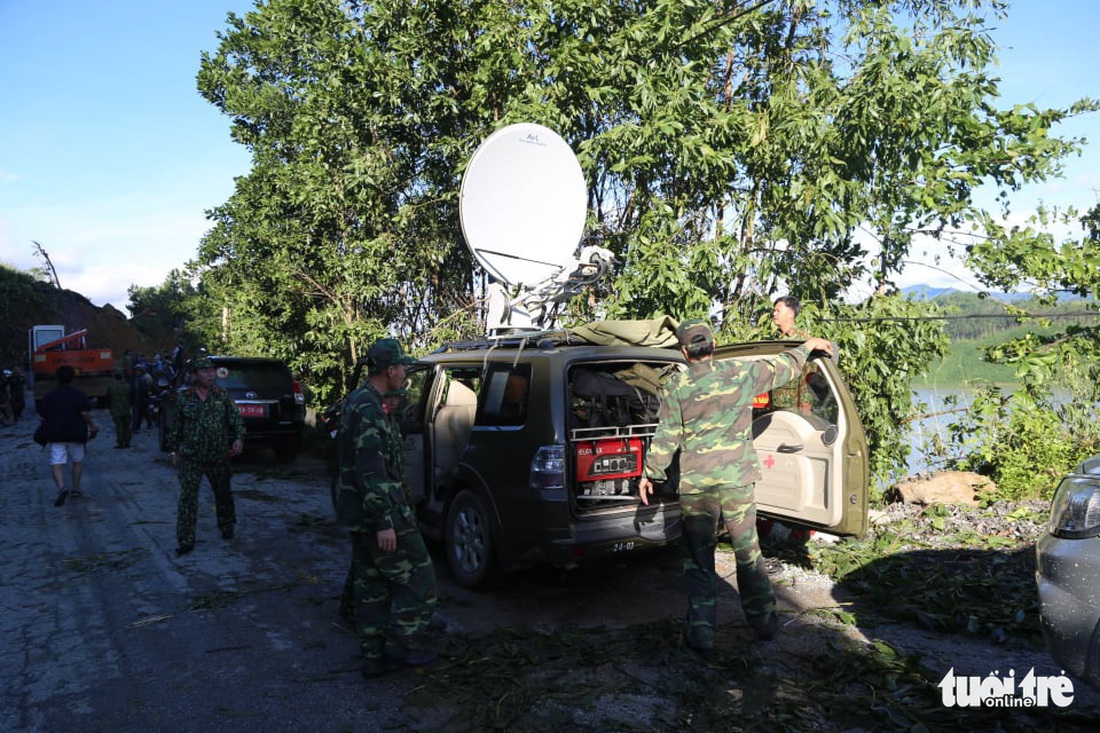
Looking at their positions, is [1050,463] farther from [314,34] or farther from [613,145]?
[314,34]

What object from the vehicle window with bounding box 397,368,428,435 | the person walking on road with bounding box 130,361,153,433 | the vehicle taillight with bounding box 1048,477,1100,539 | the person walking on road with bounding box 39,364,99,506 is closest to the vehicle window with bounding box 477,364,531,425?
the vehicle window with bounding box 397,368,428,435

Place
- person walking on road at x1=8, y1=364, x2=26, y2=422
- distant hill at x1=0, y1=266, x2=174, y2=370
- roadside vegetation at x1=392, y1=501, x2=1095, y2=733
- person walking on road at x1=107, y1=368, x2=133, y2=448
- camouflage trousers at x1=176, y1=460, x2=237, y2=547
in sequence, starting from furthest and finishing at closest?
distant hill at x1=0, y1=266, x2=174, y2=370 → person walking on road at x1=8, y1=364, x2=26, y2=422 → person walking on road at x1=107, y1=368, x2=133, y2=448 → camouflage trousers at x1=176, y1=460, x2=237, y2=547 → roadside vegetation at x1=392, y1=501, x2=1095, y2=733

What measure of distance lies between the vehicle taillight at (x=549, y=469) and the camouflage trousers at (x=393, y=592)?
0.98m

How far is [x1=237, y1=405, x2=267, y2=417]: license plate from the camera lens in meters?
11.7

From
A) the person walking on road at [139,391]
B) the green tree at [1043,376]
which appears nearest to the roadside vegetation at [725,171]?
the green tree at [1043,376]

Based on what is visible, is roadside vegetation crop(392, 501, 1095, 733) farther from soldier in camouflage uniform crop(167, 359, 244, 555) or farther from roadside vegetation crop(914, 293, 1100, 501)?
soldier in camouflage uniform crop(167, 359, 244, 555)

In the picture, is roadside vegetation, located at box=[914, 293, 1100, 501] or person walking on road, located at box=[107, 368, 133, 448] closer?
roadside vegetation, located at box=[914, 293, 1100, 501]

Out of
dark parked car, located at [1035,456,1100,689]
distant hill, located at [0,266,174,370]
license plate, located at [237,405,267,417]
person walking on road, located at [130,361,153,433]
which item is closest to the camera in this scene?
dark parked car, located at [1035,456,1100,689]

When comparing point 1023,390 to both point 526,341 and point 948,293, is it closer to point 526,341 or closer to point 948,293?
point 948,293

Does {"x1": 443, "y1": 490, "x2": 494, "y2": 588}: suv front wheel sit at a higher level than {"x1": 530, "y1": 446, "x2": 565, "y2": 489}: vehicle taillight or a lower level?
lower

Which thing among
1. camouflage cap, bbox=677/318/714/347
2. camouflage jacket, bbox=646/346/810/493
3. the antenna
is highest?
the antenna

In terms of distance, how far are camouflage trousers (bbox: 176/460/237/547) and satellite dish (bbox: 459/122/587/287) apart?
3192mm

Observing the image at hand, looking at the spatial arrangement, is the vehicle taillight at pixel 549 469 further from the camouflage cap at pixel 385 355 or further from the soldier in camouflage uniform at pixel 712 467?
the camouflage cap at pixel 385 355

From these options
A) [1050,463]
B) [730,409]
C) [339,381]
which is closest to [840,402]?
[730,409]
